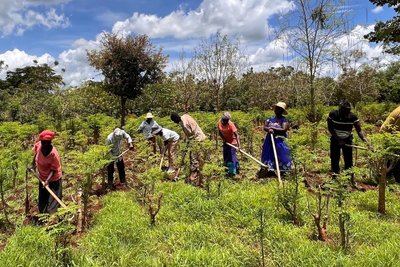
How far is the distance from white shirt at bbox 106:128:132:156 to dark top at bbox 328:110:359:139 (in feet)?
12.3

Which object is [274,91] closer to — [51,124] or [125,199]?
[51,124]

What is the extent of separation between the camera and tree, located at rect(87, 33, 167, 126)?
1552cm

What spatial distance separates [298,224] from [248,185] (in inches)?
72.4

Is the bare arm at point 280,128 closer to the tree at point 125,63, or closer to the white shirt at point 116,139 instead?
the white shirt at point 116,139

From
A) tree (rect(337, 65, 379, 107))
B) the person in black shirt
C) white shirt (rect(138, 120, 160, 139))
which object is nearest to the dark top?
the person in black shirt

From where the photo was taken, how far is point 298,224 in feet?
16.6

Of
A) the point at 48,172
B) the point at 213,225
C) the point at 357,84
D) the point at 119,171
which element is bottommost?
the point at 213,225

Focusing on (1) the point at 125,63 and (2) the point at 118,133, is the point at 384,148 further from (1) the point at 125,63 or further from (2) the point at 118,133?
(1) the point at 125,63

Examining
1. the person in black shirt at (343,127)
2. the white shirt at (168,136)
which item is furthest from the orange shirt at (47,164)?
the person in black shirt at (343,127)

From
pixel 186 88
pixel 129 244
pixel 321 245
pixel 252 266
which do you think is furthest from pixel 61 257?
pixel 186 88

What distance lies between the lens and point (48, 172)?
557cm

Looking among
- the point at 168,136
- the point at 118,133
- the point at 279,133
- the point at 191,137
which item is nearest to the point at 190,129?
the point at 191,137

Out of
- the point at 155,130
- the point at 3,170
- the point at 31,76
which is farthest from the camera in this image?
the point at 31,76

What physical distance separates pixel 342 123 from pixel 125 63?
10.8 m
